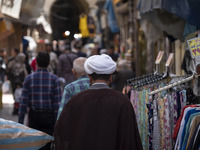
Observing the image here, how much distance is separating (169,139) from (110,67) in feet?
4.88

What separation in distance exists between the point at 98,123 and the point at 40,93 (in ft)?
8.57

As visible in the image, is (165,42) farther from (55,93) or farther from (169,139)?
(169,139)

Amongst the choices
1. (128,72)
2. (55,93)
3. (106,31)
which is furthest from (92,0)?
(55,93)

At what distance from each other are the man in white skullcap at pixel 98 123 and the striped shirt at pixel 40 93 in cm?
243

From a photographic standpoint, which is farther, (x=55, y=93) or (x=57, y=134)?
(x=55, y=93)

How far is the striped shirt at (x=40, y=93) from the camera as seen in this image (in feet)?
20.3

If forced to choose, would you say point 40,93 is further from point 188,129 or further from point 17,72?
point 17,72

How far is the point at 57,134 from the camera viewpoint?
379 cm

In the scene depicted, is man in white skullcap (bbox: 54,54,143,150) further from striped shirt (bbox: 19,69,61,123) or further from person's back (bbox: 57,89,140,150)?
striped shirt (bbox: 19,69,61,123)

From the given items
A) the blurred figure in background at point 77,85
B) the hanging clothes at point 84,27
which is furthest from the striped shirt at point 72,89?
the hanging clothes at point 84,27

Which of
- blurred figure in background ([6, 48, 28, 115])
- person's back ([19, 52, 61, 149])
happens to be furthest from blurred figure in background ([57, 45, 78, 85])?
person's back ([19, 52, 61, 149])

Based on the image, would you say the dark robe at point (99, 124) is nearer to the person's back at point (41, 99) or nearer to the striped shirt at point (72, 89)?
the striped shirt at point (72, 89)

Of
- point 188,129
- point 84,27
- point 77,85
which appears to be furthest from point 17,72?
point 84,27

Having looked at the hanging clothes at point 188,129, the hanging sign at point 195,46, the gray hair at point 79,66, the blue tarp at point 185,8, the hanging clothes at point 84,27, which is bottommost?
the hanging clothes at point 188,129
